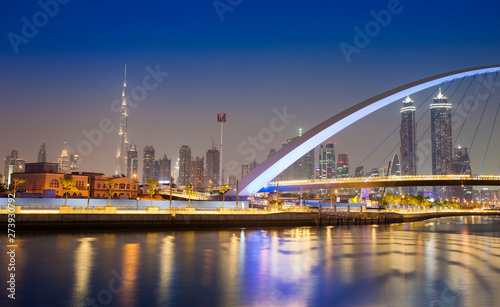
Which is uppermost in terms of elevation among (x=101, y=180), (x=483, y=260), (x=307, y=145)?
(x=307, y=145)

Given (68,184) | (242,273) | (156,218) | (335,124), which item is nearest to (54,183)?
(68,184)

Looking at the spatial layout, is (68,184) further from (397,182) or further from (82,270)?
(397,182)

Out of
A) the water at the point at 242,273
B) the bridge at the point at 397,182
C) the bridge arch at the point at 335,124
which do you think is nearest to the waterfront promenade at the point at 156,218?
the water at the point at 242,273

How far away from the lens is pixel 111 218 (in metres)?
34.8

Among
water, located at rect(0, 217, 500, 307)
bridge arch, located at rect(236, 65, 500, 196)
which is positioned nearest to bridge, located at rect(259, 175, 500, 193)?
bridge arch, located at rect(236, 65, 500, 196)

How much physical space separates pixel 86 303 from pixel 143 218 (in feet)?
80.1

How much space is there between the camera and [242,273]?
18.2 meters

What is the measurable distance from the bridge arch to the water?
87.8 feet

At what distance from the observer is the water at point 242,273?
537 inches

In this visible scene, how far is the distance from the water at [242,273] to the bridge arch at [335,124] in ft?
87.8

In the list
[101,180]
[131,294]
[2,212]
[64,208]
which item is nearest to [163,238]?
[64,208]

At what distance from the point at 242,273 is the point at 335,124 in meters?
38.5

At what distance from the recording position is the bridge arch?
51938 mm

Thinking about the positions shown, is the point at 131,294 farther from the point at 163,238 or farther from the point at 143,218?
the point at 143,218
